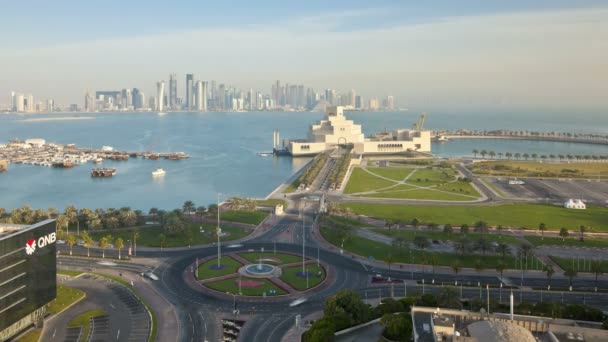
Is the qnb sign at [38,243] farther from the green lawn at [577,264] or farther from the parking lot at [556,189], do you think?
the parking lot at [556,189]

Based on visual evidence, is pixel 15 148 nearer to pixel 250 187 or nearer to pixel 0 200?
pixel 0 200

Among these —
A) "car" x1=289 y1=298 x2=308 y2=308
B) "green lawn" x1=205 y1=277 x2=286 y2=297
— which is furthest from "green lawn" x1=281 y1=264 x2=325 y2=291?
"car" x1=289 y1=298 x2=308 y2=308

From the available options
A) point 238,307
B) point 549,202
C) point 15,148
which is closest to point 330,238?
point 238,307

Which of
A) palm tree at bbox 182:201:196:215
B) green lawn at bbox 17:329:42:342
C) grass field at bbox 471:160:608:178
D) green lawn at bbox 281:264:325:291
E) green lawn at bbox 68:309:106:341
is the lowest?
green lawn at bbox 17:329:42:342

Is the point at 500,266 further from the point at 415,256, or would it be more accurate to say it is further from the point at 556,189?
the point at 556,189

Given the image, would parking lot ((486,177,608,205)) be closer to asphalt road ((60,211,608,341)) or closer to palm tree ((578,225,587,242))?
palm tree ((578,225,587,242))
